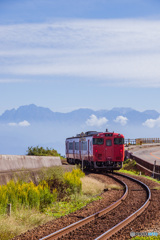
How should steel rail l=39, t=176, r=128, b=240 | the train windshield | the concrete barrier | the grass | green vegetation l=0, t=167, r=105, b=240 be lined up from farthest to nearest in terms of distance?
the train windshield < the concrete barrier < green vegetation l=0, t=167, r=105, b=240 < the grass < steel rail l=39, t=176, r=128, b=240

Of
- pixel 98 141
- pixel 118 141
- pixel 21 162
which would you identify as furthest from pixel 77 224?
pixel 118 141

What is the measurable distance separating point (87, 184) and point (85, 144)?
12951mm

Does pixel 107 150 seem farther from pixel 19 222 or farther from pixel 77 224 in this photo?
pixel 77 224

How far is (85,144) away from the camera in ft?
114

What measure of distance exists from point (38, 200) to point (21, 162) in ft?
16.0

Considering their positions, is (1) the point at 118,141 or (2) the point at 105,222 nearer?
(2) the point at 105,222

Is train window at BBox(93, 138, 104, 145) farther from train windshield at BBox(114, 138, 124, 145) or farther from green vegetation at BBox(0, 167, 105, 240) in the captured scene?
green vegetation at BBox(0, 167, 105, 240)

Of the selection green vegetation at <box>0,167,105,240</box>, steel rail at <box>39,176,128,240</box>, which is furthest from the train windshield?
steel rail at <box>39,176,128,240</box>

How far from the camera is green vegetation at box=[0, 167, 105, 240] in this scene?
1212cm

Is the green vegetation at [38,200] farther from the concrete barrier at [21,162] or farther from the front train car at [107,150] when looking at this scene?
the front train car at [107,150]

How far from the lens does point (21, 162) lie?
19406 millimetres

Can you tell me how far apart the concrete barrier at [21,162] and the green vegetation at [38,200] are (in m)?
1.25

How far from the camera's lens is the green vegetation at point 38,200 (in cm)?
1212

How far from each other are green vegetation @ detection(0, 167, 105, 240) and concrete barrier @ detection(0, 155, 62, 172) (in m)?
1.25
